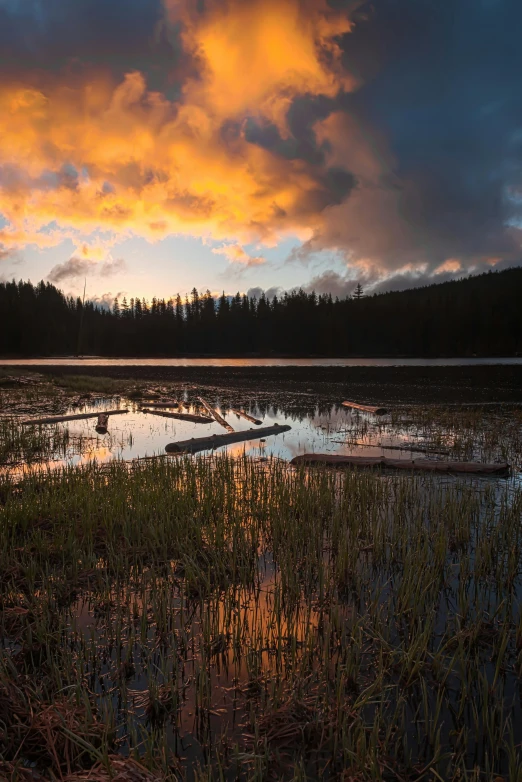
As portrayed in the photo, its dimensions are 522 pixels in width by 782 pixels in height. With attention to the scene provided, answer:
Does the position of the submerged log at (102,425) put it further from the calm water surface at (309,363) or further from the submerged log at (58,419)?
the calm water surface at (309,363)

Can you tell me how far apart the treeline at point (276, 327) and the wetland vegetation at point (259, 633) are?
361 feet

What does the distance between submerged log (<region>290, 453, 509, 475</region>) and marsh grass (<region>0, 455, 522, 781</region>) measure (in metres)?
2.57

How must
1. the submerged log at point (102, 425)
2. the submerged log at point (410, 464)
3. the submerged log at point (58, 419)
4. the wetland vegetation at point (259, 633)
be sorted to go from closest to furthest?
the wetland vegetation at point (259, 633)
the submerged log at point (410, 464)
the submerged log at point (102, 425)
the submerged log at point (58, 419)

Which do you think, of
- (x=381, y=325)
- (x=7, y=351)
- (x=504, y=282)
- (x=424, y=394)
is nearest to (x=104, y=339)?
(x=7, y=351)

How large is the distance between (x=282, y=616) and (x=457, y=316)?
126 meters

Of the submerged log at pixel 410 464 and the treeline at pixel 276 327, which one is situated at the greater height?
the treeline at pixel 276 327

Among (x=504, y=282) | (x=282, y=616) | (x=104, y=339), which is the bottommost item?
(x=282, y=616)

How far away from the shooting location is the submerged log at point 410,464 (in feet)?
34.5

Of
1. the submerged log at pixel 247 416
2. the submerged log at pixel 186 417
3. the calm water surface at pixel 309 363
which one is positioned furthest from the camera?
the calm water surface at pixel 309 363

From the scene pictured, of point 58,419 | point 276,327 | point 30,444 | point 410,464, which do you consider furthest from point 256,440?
point 276,327

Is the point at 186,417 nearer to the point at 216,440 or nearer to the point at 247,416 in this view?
the point at 247,416

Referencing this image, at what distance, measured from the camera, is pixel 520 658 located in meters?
3.92

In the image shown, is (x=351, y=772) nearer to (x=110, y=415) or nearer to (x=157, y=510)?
(x=157, y=510)

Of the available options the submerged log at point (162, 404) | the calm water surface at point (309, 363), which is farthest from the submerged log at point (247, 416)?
the calm water surface at point (309, 363)
